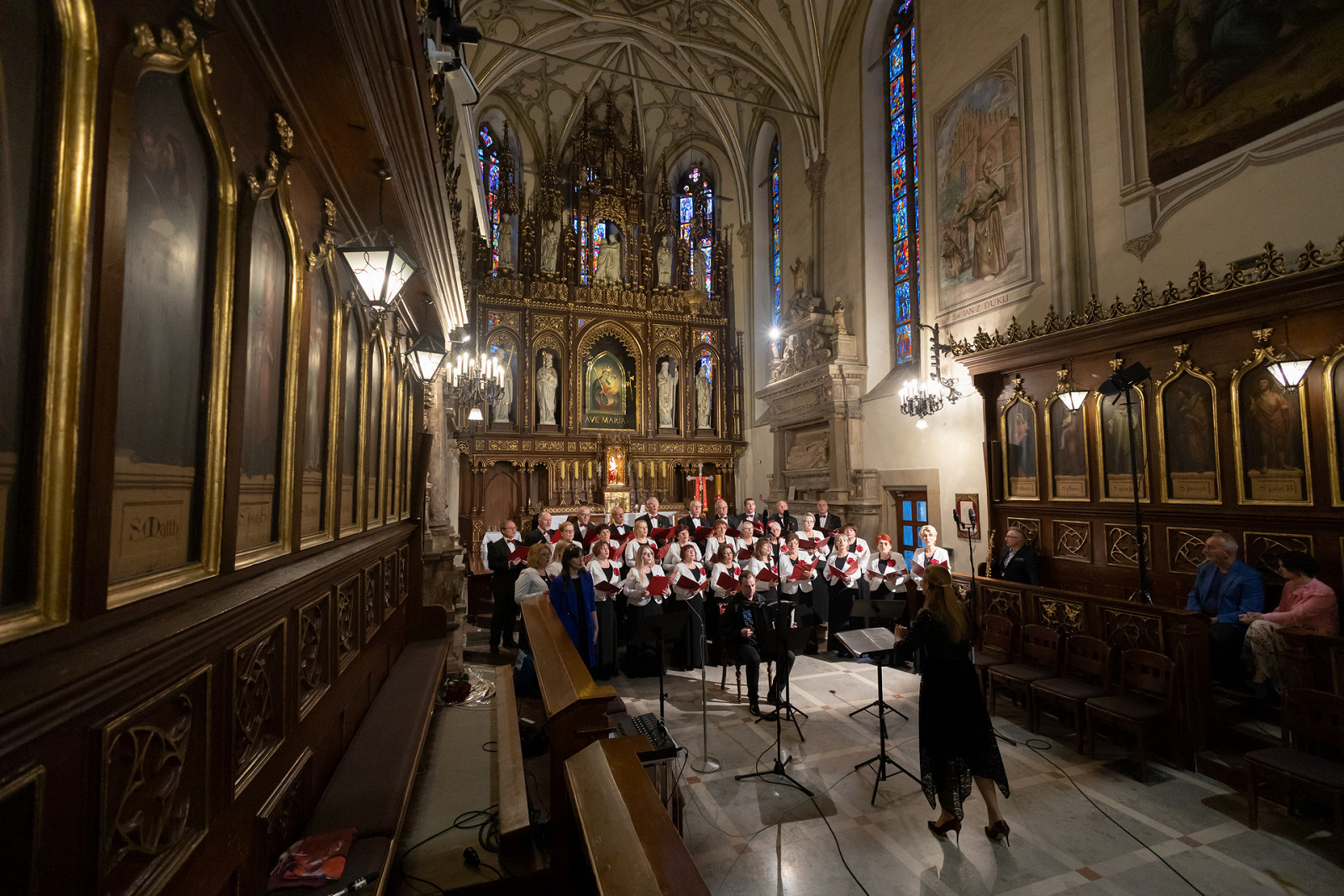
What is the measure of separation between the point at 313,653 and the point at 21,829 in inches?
77.7

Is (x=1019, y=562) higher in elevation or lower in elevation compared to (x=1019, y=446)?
lower

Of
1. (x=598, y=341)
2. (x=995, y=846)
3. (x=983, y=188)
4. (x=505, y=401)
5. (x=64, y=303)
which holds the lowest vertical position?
(x=995, y=846)

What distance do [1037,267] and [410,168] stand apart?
30.2 feet

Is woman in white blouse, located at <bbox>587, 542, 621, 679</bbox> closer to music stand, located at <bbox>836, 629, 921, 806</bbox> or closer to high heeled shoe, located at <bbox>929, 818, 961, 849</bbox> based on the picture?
music stand, located at <bbox>836, 629, 921, 806</bbox>

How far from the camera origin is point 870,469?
13109mm

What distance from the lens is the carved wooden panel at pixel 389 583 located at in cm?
502

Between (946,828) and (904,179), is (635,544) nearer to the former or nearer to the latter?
(946,828)

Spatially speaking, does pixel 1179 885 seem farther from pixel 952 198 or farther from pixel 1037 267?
pixel 952 198

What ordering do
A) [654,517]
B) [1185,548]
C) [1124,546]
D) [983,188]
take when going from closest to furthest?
[1185,548], [1124,546], [983,188], [654,517]

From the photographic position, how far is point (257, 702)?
229cm

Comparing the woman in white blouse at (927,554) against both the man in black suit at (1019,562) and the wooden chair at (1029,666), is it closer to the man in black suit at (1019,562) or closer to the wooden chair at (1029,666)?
the man in black suit at (1019,562)

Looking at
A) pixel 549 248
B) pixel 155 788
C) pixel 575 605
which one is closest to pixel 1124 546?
pixel 575 605

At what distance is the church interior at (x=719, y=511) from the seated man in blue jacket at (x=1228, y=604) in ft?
0.14

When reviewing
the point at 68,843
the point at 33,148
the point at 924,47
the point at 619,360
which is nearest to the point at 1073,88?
the point at 924,47
